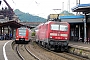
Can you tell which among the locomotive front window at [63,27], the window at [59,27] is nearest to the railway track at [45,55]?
the window at [59,27]

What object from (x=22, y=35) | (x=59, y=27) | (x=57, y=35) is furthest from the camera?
(x=22, y=35)

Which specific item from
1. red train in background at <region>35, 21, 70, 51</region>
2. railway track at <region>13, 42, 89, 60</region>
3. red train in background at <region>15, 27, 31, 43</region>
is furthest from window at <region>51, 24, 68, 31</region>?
red train in background at <region>15, 27, 31, 43</region>

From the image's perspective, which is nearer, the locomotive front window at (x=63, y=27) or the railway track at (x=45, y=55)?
the railway track at (x=45, y=55)

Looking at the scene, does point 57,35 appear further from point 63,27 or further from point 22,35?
point 22,35

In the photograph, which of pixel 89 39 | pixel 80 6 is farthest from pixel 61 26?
pixel 89 39

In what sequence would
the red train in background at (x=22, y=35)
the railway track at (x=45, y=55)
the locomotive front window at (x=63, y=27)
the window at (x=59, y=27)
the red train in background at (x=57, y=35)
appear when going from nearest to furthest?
the railway track at (x=45, y=55) → the red train in background at (x=57, y=35) → the window at (x=59, y=27) → the locomotive front window at (x=63, y=27) → the red train in background at (x=22, y=35)

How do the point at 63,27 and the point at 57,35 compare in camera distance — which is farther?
the point at 63,27

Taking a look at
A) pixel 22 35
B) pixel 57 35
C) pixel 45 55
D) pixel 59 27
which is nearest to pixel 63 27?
pixel 59 27

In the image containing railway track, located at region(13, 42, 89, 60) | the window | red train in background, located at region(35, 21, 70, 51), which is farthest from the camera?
the window

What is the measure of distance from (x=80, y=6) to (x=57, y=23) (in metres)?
8.76

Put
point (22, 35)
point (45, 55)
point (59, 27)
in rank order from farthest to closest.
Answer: point (22, 35) < point (59, 27) < point (45, 55)

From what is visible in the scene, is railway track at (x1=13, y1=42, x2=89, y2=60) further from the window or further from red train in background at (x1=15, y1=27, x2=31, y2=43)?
red train in background at (x1=15, y1=27, x2=31, y2=43)

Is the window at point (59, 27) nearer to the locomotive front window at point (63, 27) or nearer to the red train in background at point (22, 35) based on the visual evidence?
the locomotive front window at point (63, 27)

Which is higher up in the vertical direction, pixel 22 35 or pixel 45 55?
pixel 22 35
